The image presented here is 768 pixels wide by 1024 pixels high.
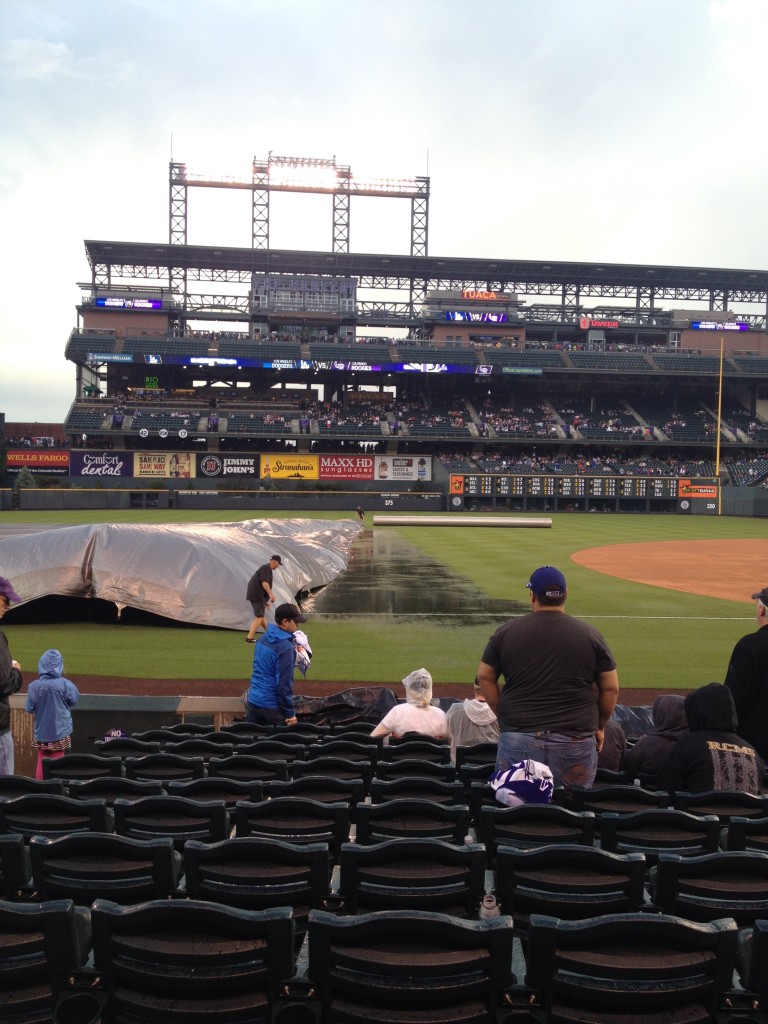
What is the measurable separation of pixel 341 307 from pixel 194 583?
59527mm

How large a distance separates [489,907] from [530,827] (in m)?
0.48

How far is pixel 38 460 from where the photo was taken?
58406 millimetres

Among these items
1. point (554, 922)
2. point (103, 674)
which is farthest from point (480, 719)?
point (103, 674)

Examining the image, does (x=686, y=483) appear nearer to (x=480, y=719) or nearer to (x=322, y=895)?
(x=480, y=719)

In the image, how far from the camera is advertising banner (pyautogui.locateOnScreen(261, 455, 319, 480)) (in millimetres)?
58656

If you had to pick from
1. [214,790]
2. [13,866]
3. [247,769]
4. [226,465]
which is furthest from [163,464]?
[13,866]

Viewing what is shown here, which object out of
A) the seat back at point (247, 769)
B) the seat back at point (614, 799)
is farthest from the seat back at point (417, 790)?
the seat back at point (247, 769)

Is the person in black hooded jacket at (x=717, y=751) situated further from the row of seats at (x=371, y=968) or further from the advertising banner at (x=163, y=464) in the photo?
the advertising banner at (x=163, y=464)

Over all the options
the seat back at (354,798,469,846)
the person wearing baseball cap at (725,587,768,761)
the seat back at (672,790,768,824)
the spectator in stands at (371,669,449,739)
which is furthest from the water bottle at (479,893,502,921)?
the spectator in stands at (371,669,449,739)

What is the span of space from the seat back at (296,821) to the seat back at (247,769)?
1194 millimetres

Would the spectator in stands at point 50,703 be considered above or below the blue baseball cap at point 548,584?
below

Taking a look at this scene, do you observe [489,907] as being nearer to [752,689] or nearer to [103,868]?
[103,868]

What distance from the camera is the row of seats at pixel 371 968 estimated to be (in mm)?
2455

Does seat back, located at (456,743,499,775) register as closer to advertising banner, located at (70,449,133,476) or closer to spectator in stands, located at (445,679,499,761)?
spectator in stands, located at (445,679,499,761)
